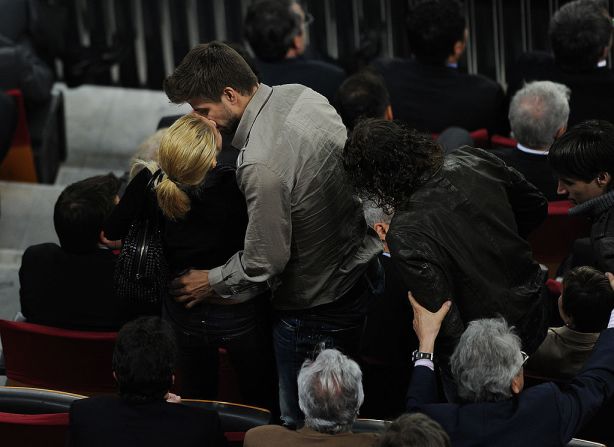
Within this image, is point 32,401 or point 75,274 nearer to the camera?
point 32,401

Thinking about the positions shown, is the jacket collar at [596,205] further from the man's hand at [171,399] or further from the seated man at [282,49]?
the seated man at [282,49]

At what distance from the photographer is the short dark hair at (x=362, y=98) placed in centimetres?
418

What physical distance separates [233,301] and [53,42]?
3857 mm

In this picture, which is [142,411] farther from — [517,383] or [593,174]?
[593,174]

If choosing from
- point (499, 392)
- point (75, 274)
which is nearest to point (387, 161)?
point (499, 392)

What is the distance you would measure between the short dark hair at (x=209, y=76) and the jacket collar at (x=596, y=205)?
108 cm

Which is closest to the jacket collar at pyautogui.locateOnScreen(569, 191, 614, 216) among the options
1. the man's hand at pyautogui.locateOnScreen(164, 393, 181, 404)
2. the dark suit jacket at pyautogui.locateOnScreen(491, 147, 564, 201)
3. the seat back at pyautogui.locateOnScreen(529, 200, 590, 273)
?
the seat back at pyautogui.locateOnScreen(529, 200, 590, 273)

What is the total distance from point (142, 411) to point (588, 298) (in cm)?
139

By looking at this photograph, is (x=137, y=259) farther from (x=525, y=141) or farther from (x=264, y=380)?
(x=525, y=141)

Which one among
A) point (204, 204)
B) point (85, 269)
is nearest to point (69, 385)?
point (85, 269)

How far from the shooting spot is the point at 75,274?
3496 millimetres

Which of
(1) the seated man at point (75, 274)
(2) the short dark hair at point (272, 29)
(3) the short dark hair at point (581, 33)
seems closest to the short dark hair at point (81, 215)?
(1) the seated man at point (75, 274)

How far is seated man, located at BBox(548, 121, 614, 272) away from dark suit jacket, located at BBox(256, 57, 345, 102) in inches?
75.1

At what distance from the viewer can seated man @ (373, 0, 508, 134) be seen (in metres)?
4.80
